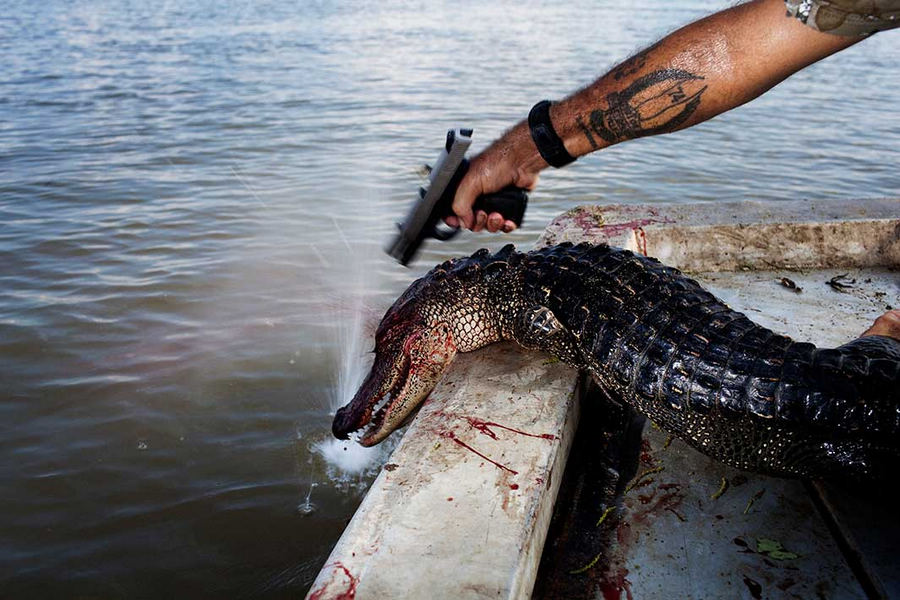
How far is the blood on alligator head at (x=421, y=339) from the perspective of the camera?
332 cm

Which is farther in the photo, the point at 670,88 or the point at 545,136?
the point at 545,136

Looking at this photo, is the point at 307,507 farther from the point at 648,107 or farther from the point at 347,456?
the point at 648,107

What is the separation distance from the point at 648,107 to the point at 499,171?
611mm

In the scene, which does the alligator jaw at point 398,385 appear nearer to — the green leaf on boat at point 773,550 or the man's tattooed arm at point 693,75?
the man's tattooed arm at point 693,75

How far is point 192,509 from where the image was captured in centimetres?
351

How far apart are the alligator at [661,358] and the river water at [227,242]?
0.87 meters

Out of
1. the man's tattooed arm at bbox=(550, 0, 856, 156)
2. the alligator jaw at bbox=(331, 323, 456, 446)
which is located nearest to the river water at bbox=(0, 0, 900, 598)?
the man's tattooed arm at bbox=(550, 0, 856, 156)

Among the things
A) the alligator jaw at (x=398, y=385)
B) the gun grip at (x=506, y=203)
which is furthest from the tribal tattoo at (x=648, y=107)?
the alligator jaw at (x=398, y=385)

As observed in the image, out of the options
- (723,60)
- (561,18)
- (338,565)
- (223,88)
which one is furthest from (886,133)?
(561,18)

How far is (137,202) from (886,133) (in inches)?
401

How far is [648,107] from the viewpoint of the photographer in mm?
2703

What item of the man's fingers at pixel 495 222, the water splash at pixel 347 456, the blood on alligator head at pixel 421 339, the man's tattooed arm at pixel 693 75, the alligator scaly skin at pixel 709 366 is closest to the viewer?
the man's tattooed arm at pixel 693 75

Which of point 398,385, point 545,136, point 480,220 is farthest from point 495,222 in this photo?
point 398,385

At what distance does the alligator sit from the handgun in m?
0.41
